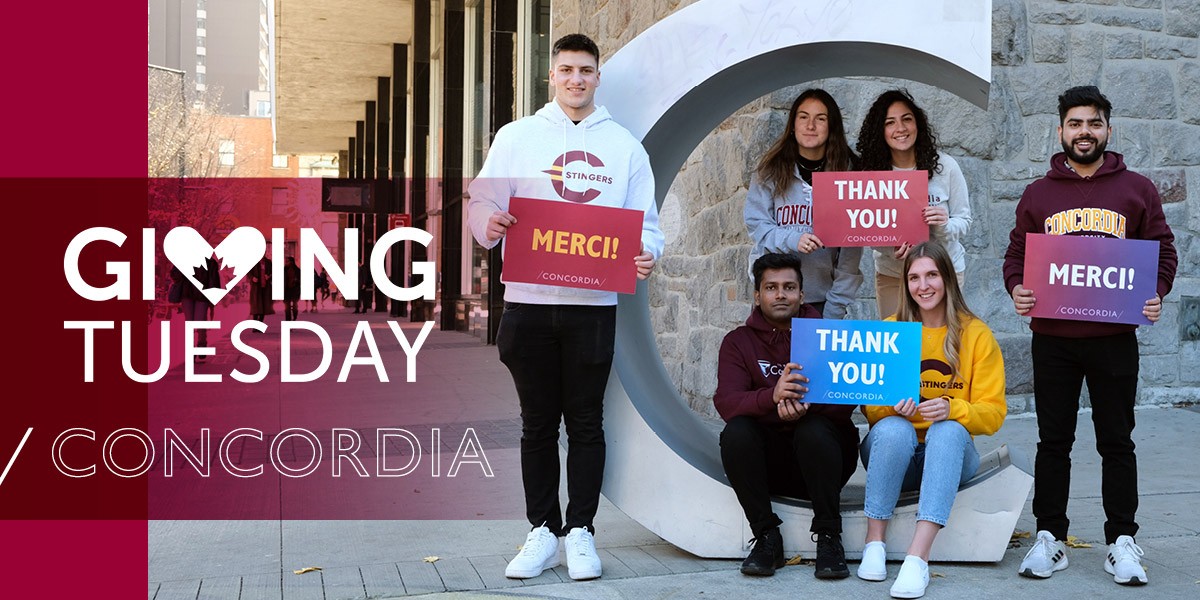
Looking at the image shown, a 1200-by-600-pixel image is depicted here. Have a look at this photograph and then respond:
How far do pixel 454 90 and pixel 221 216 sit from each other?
31632mm

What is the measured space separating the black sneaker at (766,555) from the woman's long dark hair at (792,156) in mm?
1413

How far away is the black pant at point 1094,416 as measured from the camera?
405 cm

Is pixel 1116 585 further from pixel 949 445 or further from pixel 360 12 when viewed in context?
pixel 360 12

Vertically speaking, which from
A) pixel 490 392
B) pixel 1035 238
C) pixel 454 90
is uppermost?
pixel 454 90

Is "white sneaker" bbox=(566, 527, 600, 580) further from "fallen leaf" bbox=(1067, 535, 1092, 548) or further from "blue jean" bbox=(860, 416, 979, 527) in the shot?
"fallen leaf" bbox=(1067, 535, 1092, 548)

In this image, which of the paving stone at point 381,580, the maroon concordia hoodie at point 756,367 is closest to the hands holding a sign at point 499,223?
the maroon concordia hoodie at point 756,367

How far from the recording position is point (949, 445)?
399cm

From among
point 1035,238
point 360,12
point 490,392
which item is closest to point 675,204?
point 490,392

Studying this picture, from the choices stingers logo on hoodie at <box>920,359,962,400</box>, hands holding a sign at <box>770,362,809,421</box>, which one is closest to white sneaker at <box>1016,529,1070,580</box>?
stingers logo on hoodie at <box>920,359,962,400</box>

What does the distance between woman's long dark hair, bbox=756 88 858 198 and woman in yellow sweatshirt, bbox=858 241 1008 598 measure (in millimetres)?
631

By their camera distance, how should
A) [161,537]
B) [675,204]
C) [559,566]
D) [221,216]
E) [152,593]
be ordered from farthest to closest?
[221,216] < [675,204] < [161,537] < [559,566] < [152,593]

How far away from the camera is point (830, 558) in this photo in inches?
159

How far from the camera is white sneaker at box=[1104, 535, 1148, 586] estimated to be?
3936 mm

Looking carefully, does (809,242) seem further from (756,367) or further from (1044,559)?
(1044,559)
